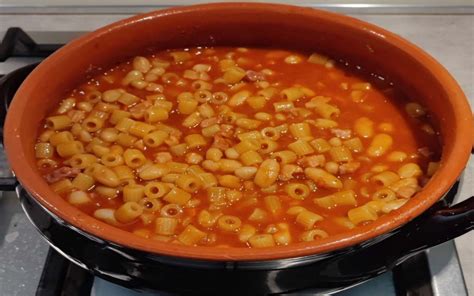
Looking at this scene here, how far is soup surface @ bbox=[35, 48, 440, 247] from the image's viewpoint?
978 mm

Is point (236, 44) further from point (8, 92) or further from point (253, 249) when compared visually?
point (253, 249)

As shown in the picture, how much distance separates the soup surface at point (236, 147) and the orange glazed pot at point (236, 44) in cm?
3

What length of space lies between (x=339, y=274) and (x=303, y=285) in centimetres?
5

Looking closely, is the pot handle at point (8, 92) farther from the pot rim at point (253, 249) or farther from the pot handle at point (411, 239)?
the pot handle at point (411, 239)

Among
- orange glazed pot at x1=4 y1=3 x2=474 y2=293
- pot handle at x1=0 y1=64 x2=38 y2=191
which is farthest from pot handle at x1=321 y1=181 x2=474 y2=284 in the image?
pot handle at x1=0 y1=64 x2=38 y2=191

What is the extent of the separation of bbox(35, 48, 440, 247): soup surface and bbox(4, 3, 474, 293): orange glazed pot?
34mm

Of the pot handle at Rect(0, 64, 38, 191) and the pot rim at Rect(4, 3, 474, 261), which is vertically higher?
the pot rim at Rect(4, 3, 474, 261)

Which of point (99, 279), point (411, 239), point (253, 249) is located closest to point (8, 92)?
point (99, 279)

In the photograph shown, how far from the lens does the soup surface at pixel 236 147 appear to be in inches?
38.5

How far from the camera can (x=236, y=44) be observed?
1332 millimetres

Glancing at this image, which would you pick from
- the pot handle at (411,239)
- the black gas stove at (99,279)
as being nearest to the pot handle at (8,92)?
the black gas stove at (99,279)

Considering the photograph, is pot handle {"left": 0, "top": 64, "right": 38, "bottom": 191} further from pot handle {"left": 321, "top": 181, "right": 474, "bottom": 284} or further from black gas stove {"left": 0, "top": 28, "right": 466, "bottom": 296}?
pot handle {"left": 321, "top": 181, "right": 474, "bottom": 284}

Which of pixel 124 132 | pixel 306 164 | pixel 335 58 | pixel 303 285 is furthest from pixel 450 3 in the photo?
pixel 303 285

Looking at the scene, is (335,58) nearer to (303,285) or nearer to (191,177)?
(191,177)
